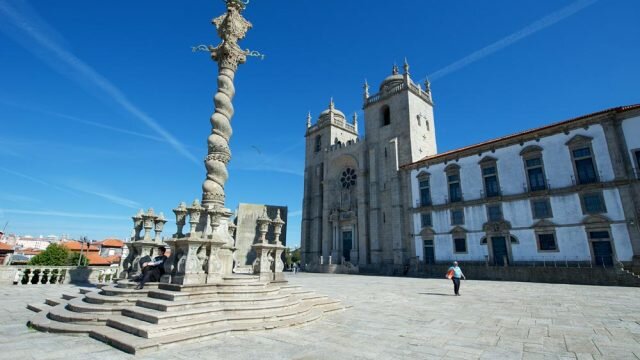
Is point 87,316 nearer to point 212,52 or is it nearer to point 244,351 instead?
point 244,351

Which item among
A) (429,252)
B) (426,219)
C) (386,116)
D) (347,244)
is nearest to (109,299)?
(429,252)

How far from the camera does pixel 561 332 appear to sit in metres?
6.12

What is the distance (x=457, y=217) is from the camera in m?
26.0

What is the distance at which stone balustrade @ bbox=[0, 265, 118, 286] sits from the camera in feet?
50.7

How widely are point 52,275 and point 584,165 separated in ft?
110

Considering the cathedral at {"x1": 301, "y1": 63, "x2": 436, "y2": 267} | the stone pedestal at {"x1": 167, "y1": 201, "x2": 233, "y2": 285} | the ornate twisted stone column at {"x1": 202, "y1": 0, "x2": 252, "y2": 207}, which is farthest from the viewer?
the cathedral at {"x1": 301, "y1": 63, "x2": 436, "y2": 267}

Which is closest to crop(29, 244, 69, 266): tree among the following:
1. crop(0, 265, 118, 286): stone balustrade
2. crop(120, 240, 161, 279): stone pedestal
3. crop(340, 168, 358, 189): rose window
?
crop(0, 265, 118, 286): stone balustrade

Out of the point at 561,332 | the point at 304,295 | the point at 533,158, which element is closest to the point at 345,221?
the point at 533,158

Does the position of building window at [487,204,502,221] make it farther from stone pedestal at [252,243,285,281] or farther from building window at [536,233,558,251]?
stone pedestal at [252,243,285,281]

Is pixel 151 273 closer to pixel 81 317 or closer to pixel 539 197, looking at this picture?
pixel 81 317

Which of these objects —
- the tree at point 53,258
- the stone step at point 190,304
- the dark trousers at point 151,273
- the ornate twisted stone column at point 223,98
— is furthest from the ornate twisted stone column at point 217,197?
the tree at point 53,258

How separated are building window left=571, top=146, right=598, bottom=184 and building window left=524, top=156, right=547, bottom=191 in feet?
6.49

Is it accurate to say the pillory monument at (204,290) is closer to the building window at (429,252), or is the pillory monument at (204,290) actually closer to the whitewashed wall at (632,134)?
the building window at (429,252)

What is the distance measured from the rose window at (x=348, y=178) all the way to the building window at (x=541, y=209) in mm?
18663
